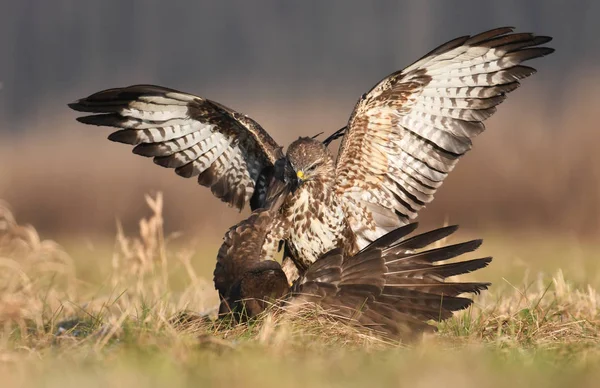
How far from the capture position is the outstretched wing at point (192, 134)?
6.55 meters

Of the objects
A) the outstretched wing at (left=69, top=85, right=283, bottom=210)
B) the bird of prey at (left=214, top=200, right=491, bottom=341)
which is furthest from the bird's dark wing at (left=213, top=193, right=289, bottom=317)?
the outstretched wing at (left=69, top=85, right=283, bottom=210)

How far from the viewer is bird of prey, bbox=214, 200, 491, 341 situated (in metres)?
5.09

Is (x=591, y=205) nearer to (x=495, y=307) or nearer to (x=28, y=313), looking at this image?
(x=495, y=307)

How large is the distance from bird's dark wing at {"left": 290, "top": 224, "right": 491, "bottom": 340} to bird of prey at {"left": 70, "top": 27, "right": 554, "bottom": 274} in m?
0.82

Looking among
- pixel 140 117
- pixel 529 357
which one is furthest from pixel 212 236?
pixel 529 357

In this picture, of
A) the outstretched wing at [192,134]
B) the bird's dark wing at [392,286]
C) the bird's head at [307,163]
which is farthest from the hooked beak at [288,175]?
the bird's dark wing at [392,286]

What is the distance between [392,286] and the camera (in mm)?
5234

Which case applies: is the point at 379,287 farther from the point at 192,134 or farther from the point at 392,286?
the point at 192,134

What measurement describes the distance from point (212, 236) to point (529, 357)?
886 cm

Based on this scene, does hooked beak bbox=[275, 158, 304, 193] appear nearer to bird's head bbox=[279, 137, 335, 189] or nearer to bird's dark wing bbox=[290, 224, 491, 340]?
bird's head bbox=[279, 137, 335, 189]

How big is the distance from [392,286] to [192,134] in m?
2.10

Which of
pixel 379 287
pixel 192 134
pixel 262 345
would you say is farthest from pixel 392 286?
pixel 192 134

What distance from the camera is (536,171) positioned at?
553 inches

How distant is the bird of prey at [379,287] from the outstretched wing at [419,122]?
1.15 meters
